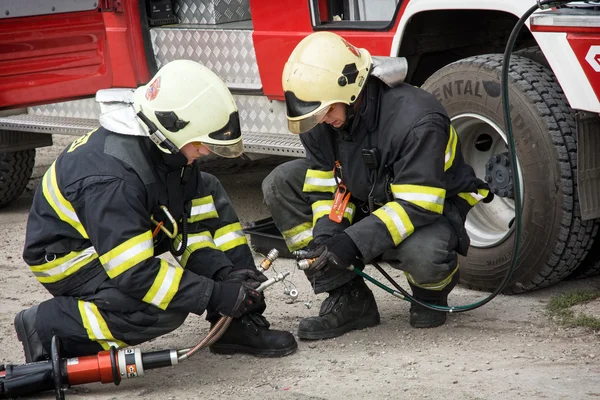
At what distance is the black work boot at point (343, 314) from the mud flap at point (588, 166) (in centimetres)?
97

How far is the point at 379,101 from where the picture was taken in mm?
3980

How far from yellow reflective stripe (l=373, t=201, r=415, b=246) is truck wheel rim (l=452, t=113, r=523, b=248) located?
2.32 feet

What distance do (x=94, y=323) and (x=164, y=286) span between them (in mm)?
331

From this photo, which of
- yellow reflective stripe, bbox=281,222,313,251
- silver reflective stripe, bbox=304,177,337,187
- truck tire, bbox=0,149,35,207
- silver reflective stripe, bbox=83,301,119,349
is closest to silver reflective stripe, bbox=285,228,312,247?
yellow reflective stripe, bbox=281,222,313,251

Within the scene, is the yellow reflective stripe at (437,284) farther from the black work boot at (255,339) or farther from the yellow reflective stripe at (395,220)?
the black work boot at (255,339)

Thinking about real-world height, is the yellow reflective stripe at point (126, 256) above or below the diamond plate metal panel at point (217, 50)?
below

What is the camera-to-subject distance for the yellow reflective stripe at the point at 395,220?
3.82m

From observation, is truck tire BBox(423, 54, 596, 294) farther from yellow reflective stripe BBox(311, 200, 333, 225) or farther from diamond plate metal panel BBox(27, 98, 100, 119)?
diamond plate metal panel BBox(27, 98, 100, 119)

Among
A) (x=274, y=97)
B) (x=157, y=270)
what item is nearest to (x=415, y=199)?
(x=157, y=270)

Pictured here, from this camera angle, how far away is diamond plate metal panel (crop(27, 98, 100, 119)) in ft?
21.1

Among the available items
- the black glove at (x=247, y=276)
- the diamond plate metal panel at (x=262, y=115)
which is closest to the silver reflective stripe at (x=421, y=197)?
the black glove at (x=247, y=276)

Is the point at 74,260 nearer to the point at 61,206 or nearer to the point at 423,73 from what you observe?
the point at 61,206

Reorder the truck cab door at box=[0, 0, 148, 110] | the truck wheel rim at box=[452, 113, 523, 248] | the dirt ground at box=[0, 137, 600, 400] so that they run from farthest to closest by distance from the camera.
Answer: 1. the truck cab door at box=[0, 0, 148, 110]
2. the truck wheel rim at box=[452, 113, 523, 248]
3. the dirt ground at box=[0, 137, 600, 400]

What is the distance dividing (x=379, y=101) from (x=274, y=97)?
1.50 m
